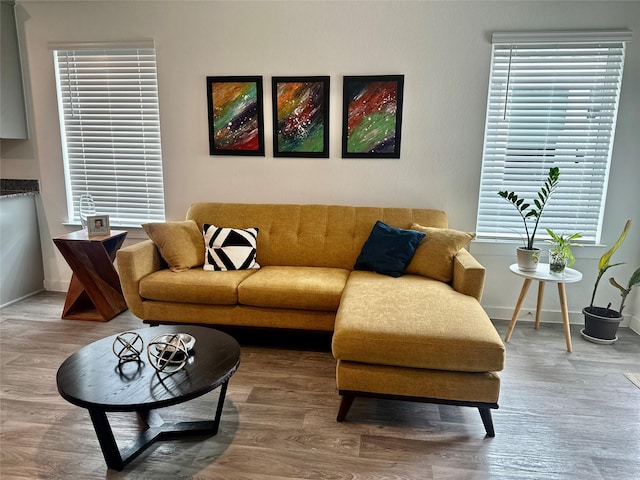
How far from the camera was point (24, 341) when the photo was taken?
9.54ft

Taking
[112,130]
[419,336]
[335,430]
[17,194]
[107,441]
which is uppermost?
[112,130]

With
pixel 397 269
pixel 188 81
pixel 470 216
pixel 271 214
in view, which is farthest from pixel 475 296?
pixel 188 81

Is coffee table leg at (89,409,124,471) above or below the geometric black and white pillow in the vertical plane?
below

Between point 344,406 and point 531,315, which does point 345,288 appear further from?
point 531,315

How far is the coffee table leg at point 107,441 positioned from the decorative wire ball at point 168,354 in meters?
0.27

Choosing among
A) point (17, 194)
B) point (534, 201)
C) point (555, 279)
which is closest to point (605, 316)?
point (555, 279)

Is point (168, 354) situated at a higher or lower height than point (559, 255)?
lower

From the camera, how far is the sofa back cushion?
316 centimetres

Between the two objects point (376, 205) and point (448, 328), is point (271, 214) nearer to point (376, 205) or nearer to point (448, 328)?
point (376, 205)

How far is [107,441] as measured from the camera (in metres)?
1.70

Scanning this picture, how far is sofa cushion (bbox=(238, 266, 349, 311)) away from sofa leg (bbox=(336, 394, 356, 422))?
0.68 metres

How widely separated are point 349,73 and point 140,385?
268cm

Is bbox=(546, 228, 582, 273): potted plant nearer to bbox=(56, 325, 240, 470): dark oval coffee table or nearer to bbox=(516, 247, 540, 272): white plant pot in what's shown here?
bbox=(516, 247, 540, 272): white plant pot

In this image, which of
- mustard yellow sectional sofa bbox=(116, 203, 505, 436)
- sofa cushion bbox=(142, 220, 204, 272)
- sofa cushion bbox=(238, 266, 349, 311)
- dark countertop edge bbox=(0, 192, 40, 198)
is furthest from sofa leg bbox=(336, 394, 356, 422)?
dark countertop edge bbox=(0, 192, 40, 198)
